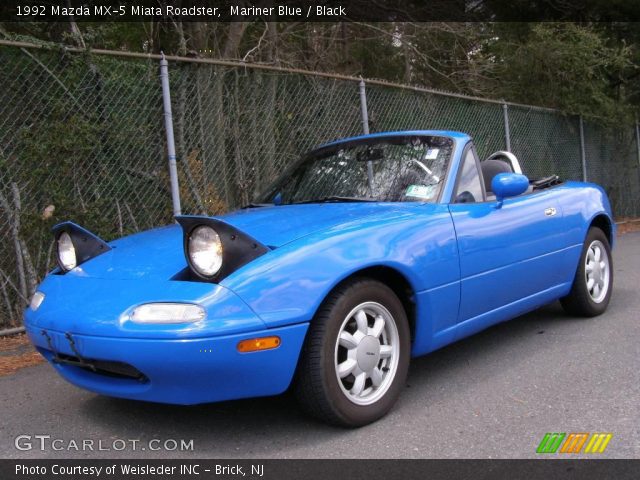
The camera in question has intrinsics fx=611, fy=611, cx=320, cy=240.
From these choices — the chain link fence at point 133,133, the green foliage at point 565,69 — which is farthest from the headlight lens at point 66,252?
the green foliage at point 565,69

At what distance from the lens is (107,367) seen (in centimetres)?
253

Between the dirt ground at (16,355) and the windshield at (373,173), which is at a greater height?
the windshield at (373,173)

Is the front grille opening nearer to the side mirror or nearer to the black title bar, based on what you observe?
the side mirror

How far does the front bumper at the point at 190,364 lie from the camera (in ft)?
7.73

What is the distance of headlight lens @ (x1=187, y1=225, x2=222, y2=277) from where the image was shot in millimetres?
2543

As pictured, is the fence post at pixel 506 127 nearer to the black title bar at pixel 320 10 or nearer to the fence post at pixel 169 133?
the black title bar at pixel 320 10

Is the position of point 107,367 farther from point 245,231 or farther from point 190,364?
point 245,231

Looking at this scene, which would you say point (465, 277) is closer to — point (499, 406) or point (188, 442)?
point (499, 406)

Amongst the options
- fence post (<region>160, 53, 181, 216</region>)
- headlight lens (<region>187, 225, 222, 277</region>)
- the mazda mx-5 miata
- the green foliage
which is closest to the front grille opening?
the mazda mx-5 miata

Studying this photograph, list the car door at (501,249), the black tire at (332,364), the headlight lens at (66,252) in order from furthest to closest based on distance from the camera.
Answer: the car door at (501,249) < the headlight lens at (66,252) < the black tire at (332,364)

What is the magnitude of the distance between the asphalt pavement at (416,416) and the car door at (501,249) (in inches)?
14.9

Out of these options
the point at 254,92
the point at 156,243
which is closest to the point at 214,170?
the point at 254,92

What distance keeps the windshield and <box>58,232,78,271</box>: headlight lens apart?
1.34 m

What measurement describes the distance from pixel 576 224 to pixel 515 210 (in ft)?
2.81
